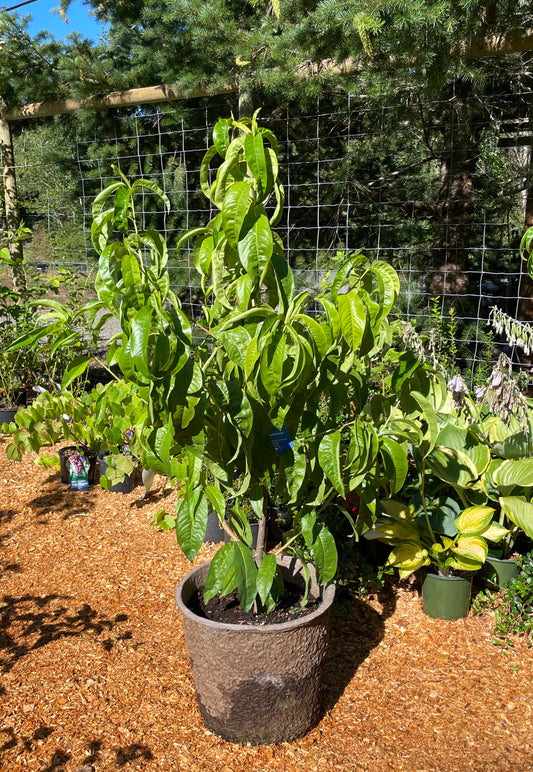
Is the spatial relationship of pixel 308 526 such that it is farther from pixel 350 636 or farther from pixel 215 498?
pixel 350 636

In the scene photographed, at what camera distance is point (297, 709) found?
1.88m

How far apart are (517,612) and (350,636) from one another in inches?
24.5

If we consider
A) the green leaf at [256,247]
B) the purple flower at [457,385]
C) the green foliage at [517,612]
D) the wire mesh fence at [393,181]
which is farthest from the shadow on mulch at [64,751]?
the wire mesh fence at [393,181]

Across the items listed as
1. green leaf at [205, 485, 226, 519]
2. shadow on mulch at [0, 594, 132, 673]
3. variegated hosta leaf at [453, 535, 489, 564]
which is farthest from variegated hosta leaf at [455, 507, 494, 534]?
shadow on mulch at [0, 594, 132, 673]

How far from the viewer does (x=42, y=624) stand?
2.48 meters

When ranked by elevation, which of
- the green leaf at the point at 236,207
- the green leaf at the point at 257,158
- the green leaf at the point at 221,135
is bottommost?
the green leaf at the point at 236,207

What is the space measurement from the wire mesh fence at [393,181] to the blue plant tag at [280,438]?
232 centimetres

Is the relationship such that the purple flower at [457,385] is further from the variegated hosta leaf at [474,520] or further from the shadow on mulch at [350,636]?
the shadow on mulch at [350,636]

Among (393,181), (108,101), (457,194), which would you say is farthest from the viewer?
(108,101)

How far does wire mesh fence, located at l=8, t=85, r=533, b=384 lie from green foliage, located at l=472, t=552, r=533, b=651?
5.57ft

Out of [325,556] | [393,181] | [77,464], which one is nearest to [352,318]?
[325,556]

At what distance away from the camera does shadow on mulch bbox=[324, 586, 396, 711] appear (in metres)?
2.18

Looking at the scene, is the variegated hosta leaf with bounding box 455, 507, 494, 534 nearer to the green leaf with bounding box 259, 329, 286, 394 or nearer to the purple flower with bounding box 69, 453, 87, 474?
the green leaf with bounding box 259, 329, 286, 394

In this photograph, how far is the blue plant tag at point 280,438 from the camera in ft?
6.11
